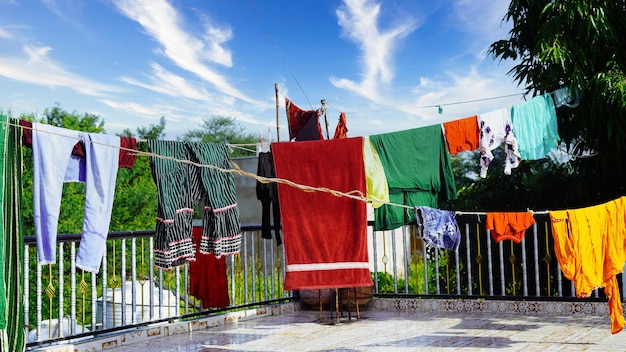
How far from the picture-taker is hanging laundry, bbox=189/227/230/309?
7000 millimetres

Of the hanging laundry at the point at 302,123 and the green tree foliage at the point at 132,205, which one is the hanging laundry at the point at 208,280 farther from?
the green tree foliage at the point at 132,205

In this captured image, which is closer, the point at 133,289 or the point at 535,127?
the point at 133,289

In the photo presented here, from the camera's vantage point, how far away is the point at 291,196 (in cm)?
545

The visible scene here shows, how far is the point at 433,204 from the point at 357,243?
3.31 feet

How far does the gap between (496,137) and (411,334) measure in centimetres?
195

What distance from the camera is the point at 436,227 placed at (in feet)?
18.0

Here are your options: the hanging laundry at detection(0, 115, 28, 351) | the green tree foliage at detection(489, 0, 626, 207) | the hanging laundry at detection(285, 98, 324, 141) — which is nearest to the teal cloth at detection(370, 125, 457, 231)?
the green tree foliage at detection(489, 0, 626, 207)

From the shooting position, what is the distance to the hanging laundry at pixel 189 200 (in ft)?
16.4

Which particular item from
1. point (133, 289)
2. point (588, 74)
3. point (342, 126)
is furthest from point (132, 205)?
point (588, 74)

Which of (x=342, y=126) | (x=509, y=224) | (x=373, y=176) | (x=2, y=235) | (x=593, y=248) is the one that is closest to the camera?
(x=2, y=235)

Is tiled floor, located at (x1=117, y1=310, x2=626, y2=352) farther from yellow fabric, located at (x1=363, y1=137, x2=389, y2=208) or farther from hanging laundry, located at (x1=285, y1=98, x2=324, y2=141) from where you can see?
hanging laundry, located at (x1=285, y1=98, x2=324, y2=141)

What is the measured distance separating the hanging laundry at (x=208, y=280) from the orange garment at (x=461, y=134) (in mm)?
2552

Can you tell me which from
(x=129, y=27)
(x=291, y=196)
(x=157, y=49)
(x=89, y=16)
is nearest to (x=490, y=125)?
(x=291, y=196)

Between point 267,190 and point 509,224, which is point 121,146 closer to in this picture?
point 267,190
